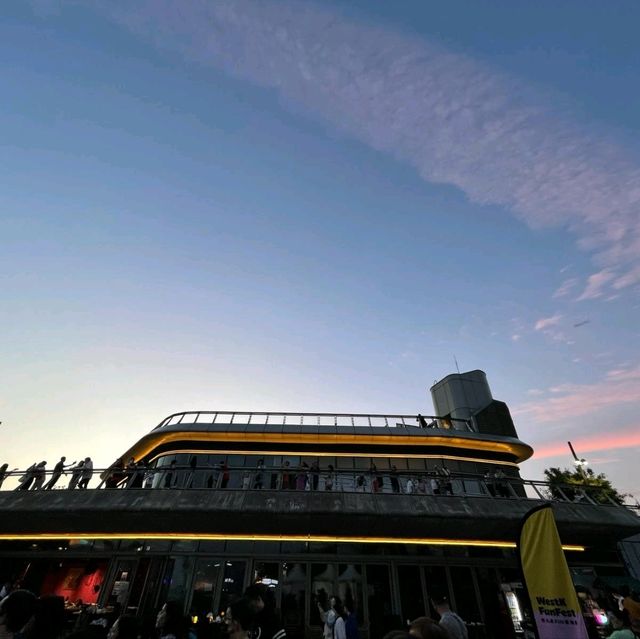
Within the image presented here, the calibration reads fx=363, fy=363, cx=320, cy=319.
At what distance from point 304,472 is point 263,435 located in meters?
7.76

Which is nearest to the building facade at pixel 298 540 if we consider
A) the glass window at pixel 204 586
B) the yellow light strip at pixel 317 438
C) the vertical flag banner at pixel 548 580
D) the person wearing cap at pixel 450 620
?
the glass window at pixel 204 586

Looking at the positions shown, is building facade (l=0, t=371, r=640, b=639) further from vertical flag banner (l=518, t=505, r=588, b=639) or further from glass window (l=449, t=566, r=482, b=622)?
vertical flag banner (l=518, t=505, r=588, b=639)

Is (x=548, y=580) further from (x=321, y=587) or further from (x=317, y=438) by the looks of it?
(x=317, y=438)

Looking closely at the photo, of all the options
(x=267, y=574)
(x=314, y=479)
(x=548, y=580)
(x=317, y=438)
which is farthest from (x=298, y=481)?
(x=548, y=580)

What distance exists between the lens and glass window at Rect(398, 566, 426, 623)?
15398mm

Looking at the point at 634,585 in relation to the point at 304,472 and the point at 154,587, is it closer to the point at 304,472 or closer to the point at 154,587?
the point at 304,472

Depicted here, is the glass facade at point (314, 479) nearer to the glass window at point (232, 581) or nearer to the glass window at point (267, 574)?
the glass window at point (232, 581)

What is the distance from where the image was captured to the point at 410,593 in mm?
15711

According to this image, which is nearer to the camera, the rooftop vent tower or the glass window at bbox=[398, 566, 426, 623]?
the glass window at bbox=[398, 566, 426, 623]

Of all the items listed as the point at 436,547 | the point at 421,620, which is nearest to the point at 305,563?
the point at 436,547

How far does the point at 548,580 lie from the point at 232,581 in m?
14.5

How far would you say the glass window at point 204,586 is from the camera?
1489cm

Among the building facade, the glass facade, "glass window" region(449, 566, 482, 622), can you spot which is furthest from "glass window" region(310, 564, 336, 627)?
"glass window" region(449, 566, 482, 622)

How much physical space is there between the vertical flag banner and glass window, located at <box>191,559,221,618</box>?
47.2 ft
